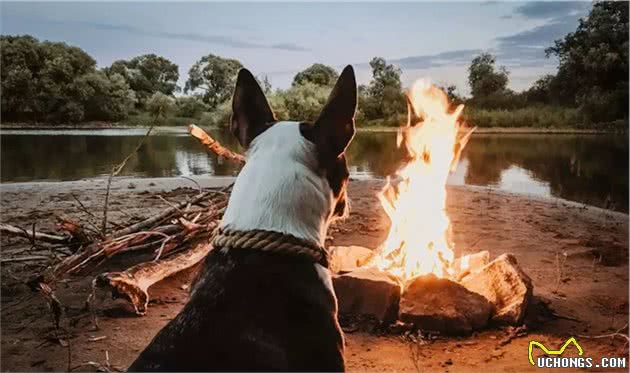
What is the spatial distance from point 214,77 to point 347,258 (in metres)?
5.34

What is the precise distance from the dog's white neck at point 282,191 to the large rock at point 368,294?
1918 millimetres

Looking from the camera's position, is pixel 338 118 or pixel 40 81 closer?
pixel 338 118

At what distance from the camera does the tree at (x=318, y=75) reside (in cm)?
965

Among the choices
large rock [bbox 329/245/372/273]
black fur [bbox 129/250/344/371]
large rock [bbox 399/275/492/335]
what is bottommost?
large rock [bbox 399/275/492/335]

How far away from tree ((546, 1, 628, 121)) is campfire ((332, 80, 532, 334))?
13.5 metres

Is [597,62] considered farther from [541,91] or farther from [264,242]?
[264,242]

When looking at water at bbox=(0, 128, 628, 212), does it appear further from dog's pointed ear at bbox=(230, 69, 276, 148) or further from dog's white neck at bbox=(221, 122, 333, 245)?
dog's white neck at bbox=(221, 122, 333, 245)

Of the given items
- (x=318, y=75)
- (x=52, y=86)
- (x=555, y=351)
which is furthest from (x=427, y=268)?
(x=52, y=86)

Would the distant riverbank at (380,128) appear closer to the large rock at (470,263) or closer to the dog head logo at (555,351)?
the large rock at (470,263)

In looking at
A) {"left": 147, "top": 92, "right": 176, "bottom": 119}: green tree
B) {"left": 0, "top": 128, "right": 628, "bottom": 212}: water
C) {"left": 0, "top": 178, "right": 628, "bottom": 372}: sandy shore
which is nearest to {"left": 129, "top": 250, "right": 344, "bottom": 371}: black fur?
{"left": 0, "top": 178, "right": 628, "bottom": 372}: sandy shore

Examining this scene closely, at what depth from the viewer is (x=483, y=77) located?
42.0ft

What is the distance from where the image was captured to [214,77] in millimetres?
9391

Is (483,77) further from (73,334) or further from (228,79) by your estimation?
(73,334)

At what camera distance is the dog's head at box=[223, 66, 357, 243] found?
2.16 meters
